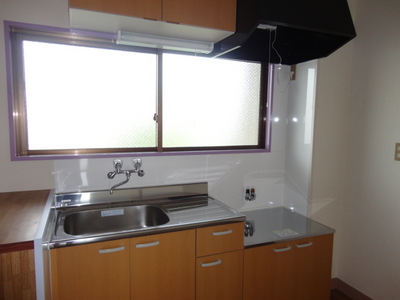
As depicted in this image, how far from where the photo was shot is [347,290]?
95.1 inches

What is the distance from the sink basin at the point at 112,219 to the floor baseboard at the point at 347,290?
5.67 ft

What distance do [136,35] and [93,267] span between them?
130 cm

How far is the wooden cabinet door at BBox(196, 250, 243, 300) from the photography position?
170cm

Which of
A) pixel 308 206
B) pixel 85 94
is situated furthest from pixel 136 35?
pixel 308 206

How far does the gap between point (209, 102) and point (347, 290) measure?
2.00m

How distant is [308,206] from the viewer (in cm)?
238

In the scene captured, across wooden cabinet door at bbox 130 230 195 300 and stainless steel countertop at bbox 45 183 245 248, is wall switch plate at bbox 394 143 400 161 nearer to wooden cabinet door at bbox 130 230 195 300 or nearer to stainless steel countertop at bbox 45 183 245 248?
stainless steel countertop at bbox 45 183 245 248

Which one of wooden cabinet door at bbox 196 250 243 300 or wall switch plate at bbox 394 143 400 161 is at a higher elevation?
wall switch plate at bbox 394 143 400 161

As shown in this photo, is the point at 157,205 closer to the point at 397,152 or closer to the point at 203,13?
the point at 203,13

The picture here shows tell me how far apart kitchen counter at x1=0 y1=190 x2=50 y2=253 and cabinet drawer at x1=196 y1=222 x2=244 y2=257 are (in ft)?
2.87

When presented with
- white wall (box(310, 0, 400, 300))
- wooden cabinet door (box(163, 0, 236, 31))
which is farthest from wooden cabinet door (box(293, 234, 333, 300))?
wooden cabinet door (box(163, 0, 236, 31))

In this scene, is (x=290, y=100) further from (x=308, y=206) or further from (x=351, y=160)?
(x=308, y=206)

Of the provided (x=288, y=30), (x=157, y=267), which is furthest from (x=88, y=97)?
(x=288, y=30)

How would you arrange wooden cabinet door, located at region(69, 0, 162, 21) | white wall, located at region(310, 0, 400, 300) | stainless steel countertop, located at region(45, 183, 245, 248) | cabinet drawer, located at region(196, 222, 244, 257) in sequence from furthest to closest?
white wall, located at region(310, 0, 400, 300), cabinet drawer, located at region(196, 222, 244, 257), stainless steel countertop, located at region(45, 183, 245, 248), wooden cabinet door, located at region(69, 0, 162, 21)
